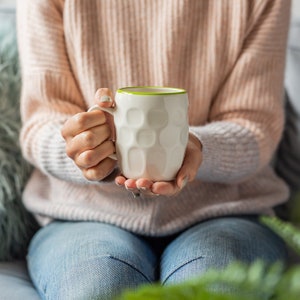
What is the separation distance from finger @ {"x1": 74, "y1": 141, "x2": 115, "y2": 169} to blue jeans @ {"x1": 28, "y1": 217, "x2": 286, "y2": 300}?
0.15m

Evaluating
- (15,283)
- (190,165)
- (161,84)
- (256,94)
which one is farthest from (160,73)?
(15,283)

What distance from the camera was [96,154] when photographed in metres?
0.74

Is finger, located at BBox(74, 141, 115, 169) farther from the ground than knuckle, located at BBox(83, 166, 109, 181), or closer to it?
farther from the ground

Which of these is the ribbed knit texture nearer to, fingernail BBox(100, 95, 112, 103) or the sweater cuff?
the sweater cuff

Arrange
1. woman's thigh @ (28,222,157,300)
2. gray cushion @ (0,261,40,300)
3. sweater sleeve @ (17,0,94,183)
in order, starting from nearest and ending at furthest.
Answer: woman's thigh @ (28,222,157,300)
gray cushion @ (0,261,40,300)
sweater sleeve @ (17,0,94,183)

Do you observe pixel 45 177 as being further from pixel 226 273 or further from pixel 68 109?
pixel 226 273

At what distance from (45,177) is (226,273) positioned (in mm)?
779

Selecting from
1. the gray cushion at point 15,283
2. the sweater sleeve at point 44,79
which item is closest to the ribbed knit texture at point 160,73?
the sweater sleeve at point 44,79

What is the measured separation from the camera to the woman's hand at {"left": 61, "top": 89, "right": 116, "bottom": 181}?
0.72 meters

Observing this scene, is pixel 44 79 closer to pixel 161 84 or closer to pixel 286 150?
pixel 161 84

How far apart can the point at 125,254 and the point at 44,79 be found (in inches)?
13.0

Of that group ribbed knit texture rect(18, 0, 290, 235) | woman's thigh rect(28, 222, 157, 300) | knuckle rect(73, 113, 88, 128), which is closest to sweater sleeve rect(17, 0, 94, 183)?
ribbed knit texture rect(18, 0, 290, 235)

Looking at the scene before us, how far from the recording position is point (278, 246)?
956mm

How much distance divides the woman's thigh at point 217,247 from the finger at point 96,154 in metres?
0.20
